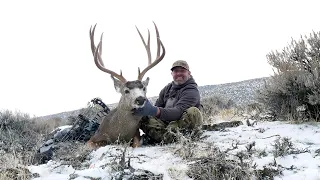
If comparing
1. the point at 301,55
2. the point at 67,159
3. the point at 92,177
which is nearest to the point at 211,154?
the point at 92,177

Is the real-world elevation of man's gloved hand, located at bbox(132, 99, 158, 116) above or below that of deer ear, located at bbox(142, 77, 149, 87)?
below

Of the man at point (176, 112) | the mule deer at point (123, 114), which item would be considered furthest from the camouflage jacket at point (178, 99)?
the mule deer at point (123, 114)

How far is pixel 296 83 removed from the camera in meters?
6.67

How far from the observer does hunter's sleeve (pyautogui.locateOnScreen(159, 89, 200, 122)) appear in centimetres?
588

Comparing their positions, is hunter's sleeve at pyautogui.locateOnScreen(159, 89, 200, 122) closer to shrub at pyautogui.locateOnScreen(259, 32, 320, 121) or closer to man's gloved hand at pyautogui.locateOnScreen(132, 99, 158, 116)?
man's gloved hand at pyautogui.locateOnScreen(132, 99, 158, 116)

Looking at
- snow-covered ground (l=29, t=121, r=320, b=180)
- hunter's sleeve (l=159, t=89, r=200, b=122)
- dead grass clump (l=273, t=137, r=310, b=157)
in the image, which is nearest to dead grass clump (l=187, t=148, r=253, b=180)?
snow-covered ground (l=29, t=121, r=320, b=180)

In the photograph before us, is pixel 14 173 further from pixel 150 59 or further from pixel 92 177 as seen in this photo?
pixel 150 59

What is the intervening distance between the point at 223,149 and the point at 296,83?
8.56 ft

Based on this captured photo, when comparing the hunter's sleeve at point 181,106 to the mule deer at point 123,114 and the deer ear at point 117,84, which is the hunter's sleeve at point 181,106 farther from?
the deer ear at point 117,84

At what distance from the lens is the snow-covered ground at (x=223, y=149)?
12.7 ft

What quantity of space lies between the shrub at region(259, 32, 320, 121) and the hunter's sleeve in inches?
61.0

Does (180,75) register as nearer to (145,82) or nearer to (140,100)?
(145,82)

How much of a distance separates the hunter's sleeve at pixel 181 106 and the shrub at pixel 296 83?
5.09ft

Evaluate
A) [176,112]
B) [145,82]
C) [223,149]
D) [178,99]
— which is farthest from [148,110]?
[223,149]
